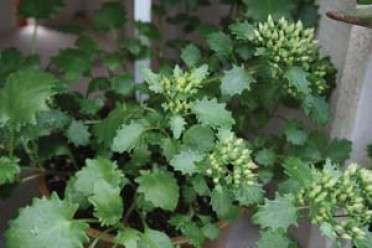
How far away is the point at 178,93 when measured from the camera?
729mm

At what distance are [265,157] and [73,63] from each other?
33 centimetres

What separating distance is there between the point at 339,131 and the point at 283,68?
232 mm

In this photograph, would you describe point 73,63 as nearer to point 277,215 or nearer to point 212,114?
point 212,114

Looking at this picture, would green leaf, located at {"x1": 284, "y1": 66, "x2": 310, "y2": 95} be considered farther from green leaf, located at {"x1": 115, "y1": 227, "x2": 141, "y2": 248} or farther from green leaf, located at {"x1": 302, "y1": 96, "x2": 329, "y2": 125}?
green leaf, located at {"x1": 115, "y1": 227, "x2": 141, "y2": 248}

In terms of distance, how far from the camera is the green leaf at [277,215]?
0.67 meters

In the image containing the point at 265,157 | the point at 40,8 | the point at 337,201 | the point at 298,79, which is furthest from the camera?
the point at 40,8

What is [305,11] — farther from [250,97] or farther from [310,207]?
[310,207]

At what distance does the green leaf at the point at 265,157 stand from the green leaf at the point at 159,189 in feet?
0.56

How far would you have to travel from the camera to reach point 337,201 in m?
0.67

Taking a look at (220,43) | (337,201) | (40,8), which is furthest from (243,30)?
(40,8)

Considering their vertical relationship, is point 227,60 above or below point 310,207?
above

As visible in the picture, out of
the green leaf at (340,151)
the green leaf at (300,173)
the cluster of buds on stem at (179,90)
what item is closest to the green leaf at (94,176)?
the cluster of buds on stem at (179,90)

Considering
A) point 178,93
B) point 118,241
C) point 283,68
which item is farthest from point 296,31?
point 118,241

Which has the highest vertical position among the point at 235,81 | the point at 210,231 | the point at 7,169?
the point at 235,81
